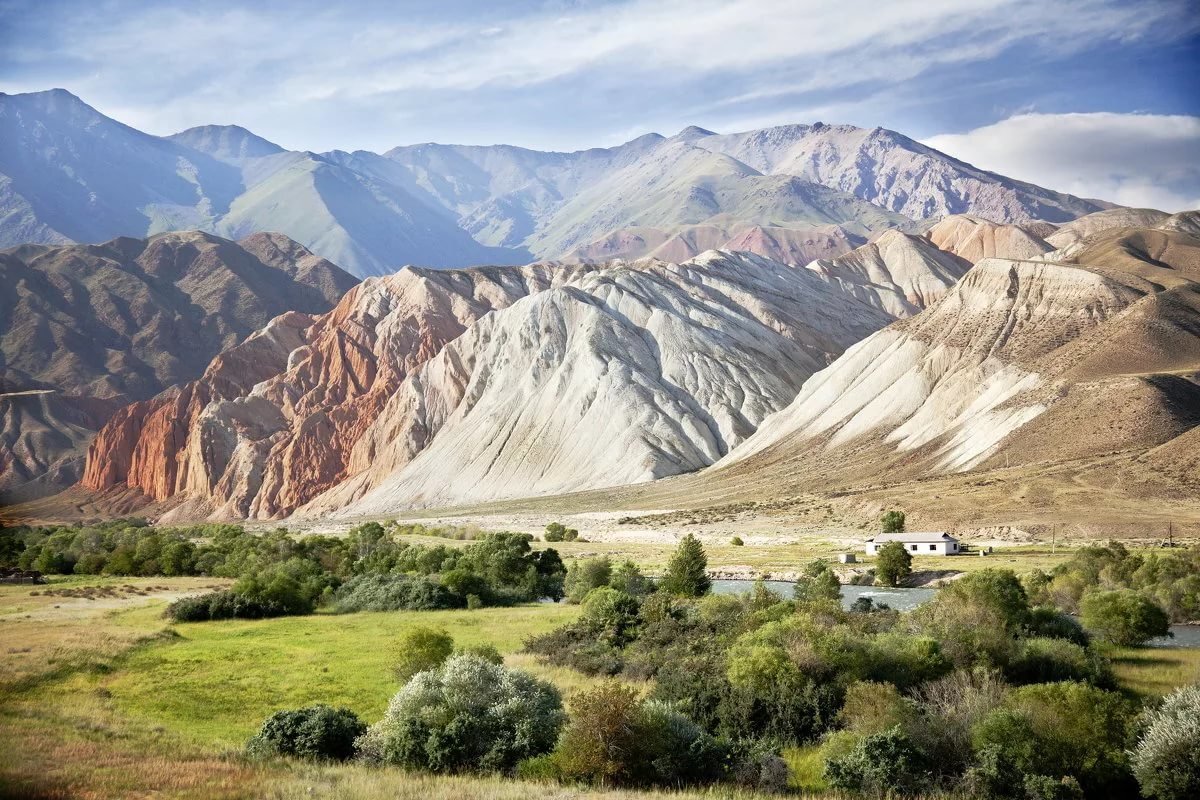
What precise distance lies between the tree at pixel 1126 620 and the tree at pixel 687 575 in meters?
19.6

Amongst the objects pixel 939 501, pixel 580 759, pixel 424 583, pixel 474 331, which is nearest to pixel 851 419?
pixel 939 501

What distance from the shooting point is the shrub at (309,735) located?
22.3m

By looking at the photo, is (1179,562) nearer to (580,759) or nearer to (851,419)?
(580,759)

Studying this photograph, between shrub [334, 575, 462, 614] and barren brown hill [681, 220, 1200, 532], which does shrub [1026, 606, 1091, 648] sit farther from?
barren brown hill [681, 220, 1200, 532]

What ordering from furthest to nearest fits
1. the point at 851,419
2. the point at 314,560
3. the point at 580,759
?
the point at 851,419 → the point at 314,560 → the point at 580,759

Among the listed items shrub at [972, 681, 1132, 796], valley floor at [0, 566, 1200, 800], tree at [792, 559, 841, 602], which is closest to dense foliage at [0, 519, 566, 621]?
valley floor at [0, 566, 1200, 800]

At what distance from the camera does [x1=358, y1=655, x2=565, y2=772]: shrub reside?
2267 cm

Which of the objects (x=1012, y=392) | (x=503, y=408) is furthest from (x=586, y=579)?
(x=503, y=408)

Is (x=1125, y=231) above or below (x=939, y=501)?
above

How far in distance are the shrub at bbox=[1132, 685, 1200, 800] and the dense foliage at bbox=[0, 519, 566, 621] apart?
36047 millimetres

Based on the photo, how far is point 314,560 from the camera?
71188 millimetres

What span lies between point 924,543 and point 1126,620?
3518 cm

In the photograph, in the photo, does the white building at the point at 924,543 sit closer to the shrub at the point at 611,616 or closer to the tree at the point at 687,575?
the tree at the point at 687,575

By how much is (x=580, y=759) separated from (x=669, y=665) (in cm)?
1073
